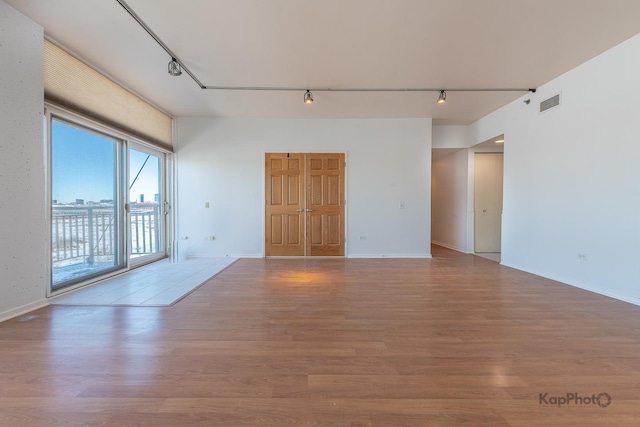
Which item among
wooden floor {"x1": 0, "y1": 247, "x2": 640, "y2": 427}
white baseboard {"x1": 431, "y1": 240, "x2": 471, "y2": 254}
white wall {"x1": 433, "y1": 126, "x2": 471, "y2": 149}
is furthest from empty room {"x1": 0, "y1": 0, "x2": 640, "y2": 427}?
white baseboard {"x1": 431, "y1": 240, "x2": 471, "y2": 254}

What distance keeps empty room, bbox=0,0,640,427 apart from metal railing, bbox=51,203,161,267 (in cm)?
3

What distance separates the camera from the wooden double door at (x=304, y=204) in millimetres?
5793

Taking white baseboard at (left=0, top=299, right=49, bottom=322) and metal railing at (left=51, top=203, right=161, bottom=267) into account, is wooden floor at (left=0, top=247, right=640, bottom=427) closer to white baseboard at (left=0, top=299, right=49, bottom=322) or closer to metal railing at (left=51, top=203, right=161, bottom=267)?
white baseboard at (left=0, top=299, right=49, bottom=322)

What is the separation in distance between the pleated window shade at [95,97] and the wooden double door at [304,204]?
88.1 inches

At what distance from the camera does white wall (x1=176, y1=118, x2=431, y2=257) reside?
5742 millimetres

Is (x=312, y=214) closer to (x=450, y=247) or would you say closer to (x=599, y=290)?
(x=450, y=247)

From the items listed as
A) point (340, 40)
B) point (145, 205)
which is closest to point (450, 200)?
point (340, 40)

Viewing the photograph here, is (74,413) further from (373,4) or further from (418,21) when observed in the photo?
(418,21)

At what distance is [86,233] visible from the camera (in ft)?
12.2

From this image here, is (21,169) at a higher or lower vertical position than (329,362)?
higher

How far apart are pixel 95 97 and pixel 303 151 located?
343 centimetres

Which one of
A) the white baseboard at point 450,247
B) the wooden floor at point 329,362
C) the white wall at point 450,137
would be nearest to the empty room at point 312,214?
the wooden floor at point 329,362

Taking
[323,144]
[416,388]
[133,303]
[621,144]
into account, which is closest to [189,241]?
[133,303]

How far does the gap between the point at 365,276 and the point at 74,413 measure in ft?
11.3
